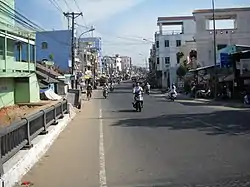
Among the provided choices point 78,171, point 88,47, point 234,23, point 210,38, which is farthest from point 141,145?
point 88,47

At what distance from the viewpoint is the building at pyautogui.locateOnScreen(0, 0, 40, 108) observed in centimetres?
2709

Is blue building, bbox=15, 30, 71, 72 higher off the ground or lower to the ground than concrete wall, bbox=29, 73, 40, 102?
higher

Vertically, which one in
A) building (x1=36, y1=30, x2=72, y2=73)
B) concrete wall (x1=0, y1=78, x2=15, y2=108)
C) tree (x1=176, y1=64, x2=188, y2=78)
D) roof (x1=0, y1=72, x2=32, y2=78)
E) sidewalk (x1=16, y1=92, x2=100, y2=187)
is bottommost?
sidewalk (x1=16, y1=92, x2=100, y2=187)

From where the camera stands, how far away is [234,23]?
5916 centimetres

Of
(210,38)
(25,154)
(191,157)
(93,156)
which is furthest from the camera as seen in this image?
(210,38)

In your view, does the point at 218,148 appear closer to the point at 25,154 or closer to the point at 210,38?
the point at 25,154

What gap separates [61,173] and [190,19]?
8417 centimetres

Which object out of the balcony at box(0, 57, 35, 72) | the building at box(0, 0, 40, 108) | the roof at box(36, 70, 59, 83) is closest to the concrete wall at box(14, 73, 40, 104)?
the building at box(0, 0, 40, 108)

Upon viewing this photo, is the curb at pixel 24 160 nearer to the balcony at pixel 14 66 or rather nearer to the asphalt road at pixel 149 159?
the asphalt road at pixel 149 159

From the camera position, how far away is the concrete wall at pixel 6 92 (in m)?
29.0

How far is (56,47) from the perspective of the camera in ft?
258

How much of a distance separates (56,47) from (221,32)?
32.3m

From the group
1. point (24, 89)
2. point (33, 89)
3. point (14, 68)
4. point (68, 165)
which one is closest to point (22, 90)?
point (24, 89)

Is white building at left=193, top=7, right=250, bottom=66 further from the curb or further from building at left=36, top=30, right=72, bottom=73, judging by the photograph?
the curb
